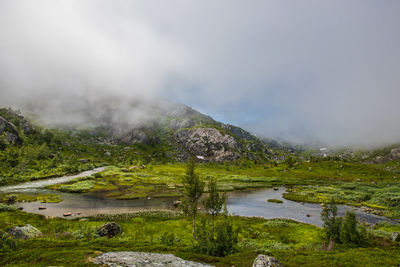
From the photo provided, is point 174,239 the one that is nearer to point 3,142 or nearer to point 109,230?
point 109,230

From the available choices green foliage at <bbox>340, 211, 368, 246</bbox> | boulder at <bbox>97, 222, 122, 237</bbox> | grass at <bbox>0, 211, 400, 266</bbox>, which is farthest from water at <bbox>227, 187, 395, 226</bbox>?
boulder at <bbox>97, 222, 122, 237</bbox>

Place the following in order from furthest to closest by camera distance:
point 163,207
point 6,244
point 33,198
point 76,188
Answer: point 76,188 < point 33,198 < point 163,207 < point 6,244

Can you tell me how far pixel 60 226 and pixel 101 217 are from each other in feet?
41.4

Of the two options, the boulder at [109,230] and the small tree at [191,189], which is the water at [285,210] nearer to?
the small tree at [191,189]

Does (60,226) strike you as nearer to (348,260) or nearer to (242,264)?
(242,264)

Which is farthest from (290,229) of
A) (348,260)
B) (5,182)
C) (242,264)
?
(5,182)

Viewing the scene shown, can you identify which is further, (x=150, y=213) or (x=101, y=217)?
(x=150, y=213)

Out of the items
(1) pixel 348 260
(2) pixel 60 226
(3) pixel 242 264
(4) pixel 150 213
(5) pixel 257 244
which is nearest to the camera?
(3) pixel 242 264

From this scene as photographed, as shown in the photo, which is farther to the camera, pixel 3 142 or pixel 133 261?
pixel 3 142

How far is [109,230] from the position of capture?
134 ft

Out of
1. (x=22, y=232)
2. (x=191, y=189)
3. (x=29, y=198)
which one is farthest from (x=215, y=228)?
(x=29, y=198)

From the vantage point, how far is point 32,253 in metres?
20.6

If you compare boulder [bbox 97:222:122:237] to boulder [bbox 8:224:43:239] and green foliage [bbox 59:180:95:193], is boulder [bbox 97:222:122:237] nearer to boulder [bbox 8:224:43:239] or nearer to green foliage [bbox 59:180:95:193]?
boulder [bbox 8:224:43:239]

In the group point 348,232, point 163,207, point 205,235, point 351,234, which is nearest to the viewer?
point 205,235
